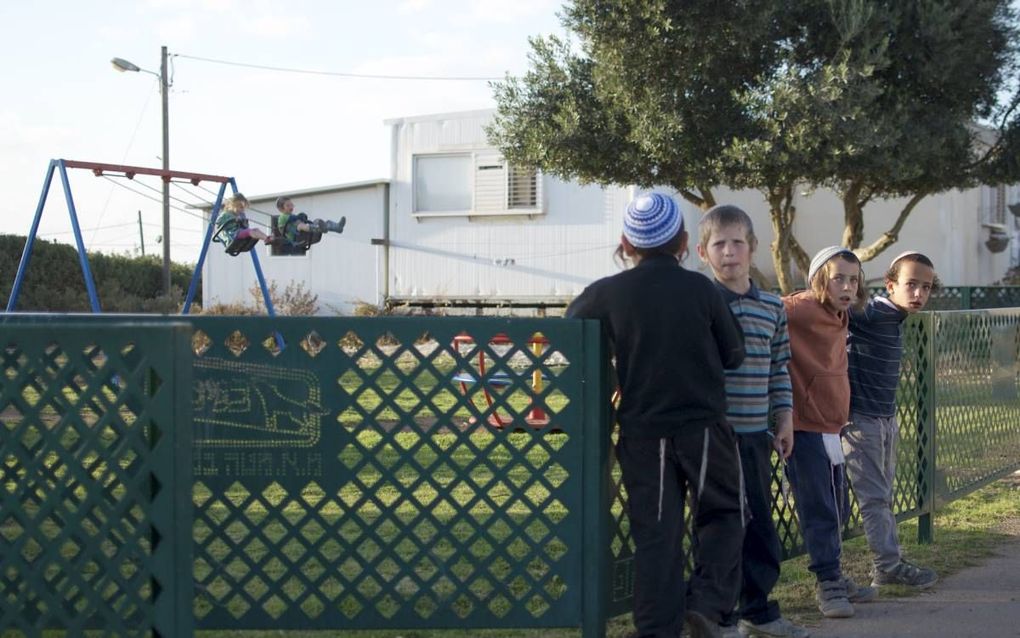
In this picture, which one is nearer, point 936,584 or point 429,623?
point 429,623

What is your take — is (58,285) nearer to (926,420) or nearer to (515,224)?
(515,224)

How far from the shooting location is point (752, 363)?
4934mm

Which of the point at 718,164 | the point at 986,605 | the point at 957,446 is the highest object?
the point at 718,164

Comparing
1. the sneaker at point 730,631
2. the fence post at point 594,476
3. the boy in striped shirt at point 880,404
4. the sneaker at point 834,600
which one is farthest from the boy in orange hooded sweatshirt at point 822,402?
the fence post at point 594,476

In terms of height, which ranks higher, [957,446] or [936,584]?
[957,446]

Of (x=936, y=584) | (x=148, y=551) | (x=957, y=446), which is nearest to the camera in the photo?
(x=148, y=551)

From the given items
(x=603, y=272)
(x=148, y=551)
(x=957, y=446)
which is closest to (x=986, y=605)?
(x=957, y=446)

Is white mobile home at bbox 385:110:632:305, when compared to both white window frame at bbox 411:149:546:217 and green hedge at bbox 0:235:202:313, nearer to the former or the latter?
white window frame at bbox 411:149:546:217

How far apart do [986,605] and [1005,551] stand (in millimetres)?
1362

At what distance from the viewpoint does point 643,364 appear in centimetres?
448

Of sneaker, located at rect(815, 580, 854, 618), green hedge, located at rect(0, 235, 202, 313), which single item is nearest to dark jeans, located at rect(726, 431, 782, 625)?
sneaker, located at rect(815, 580, 854, 618)

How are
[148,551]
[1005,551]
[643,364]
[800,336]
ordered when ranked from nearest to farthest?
1. [148,551]
2. [643,364]
3. [800,336]
4. [1005,551]

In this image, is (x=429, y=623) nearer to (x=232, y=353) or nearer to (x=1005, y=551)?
(x=232, y=353)

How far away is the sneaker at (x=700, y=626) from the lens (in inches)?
181
